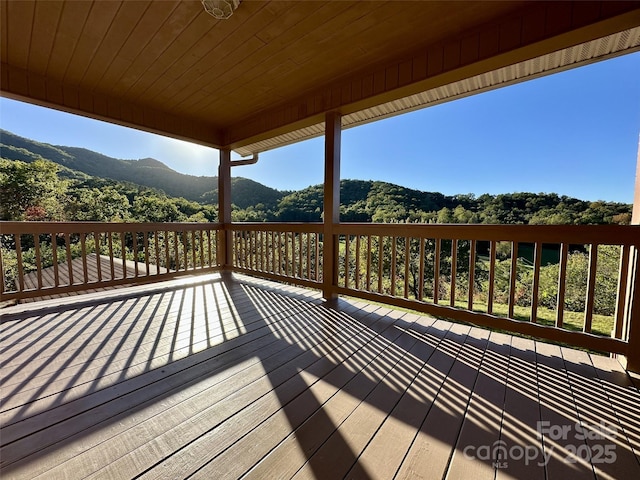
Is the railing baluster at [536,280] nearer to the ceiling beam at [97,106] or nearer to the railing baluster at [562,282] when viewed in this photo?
the railing baluster at [562,282]

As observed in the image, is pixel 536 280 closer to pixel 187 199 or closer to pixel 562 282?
pixel 562 282

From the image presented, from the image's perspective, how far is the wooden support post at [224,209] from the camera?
14.4ft

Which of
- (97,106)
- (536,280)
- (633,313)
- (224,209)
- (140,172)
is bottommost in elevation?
(633,313)

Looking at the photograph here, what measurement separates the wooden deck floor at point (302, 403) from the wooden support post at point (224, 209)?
2.09 meters

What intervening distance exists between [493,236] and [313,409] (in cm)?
181

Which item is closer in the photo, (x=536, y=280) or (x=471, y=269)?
(x=536, y=280)

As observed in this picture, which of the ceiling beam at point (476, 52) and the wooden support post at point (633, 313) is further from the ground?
the ceiling beam at point (476, 52)

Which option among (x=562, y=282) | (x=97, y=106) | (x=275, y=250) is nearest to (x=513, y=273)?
(x=562, y=282)

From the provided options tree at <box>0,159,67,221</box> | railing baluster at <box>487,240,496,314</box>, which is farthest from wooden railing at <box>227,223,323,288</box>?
tree at <box>0,159,67,221</box>

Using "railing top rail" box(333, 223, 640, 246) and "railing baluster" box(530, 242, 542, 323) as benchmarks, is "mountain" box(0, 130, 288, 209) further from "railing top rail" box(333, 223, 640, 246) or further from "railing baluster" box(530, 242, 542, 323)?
"railing baluster" box(530, 242, 542, 323)

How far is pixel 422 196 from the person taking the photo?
39.5ft

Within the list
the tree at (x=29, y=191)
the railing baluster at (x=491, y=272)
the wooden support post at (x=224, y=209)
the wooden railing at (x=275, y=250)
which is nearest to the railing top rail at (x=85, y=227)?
the wooden support post at (x=224, y=209)

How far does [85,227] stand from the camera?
3.05 meters

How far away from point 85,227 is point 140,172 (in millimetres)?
18751
